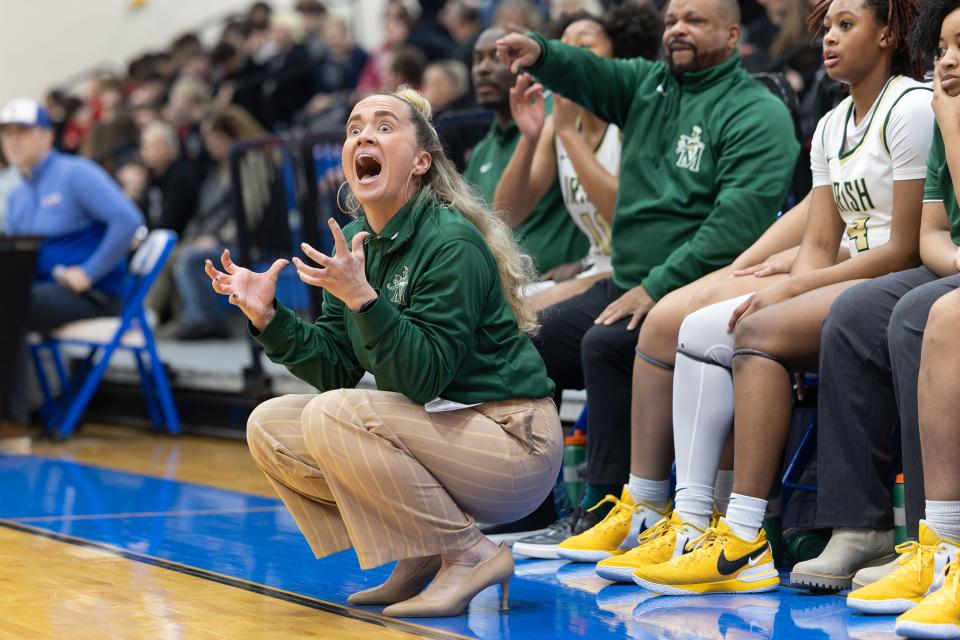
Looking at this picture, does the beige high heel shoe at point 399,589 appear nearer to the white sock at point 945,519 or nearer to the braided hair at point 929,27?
the white sock at point 945,519

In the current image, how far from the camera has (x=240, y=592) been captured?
3.15 m

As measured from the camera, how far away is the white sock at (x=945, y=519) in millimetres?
2703

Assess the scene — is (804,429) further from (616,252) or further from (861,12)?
(861,12)

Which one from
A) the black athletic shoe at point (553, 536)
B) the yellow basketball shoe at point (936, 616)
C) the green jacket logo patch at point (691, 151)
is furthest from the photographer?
the green jacket logo patch at point (691, 151)

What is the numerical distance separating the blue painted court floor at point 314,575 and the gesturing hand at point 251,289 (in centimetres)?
64

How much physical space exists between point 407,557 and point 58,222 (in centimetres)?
410

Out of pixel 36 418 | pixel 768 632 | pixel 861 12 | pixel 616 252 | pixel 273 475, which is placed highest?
pixel 861 12

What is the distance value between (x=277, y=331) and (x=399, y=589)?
605mm

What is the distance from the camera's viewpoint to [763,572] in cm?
310

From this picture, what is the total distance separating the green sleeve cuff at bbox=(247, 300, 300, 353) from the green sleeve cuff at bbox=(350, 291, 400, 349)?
0.93 ft

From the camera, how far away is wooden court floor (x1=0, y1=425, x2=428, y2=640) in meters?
2.73

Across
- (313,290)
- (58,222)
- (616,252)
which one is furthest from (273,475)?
(58,222)

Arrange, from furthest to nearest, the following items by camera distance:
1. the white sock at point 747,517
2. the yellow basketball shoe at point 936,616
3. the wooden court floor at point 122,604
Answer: the white sock at point 747,517, the wooden court floor at point 122,604, the yellow basketball shoe at point 936,616

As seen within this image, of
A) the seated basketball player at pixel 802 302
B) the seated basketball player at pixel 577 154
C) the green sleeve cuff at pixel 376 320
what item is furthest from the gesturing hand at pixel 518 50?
the green sleeve cuff at pixel 376 320
